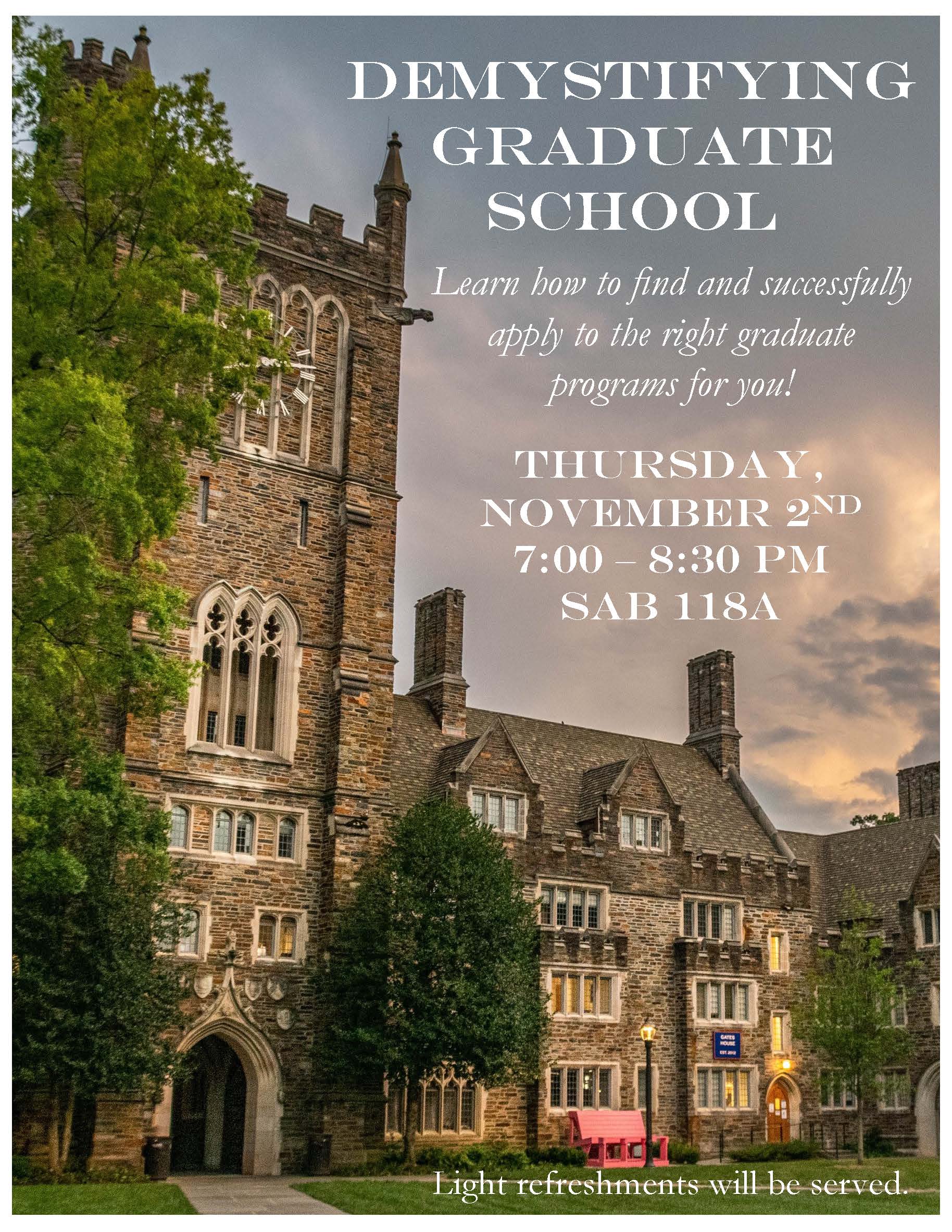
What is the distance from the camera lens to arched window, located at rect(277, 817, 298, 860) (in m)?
29.9

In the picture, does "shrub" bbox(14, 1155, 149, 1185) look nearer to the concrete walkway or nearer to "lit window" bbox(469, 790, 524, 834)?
the concrete walkway

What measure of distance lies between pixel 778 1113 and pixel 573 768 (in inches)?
453

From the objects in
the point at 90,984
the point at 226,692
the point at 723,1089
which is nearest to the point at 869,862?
the point at 723,1089

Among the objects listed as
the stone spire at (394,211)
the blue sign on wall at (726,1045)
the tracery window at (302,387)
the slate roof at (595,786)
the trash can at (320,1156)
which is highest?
the stone spire at (394,211)

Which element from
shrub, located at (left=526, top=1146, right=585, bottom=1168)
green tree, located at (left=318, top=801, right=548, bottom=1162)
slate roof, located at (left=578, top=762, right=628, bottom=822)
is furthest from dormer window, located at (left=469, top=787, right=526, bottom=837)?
shrub, located at (left=526, top=1146, right=585, bottom=1168)

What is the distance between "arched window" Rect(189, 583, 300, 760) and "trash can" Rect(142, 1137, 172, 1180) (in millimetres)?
8133

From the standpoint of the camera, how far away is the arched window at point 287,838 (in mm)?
29922

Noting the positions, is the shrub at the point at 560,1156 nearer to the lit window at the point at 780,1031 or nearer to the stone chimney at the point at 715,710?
the lit window at the point at 780,1031

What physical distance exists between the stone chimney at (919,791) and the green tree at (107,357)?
35032 millimetres

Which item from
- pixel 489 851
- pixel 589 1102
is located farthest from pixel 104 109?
pixel 589 1102

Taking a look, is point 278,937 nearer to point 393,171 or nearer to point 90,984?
point 90,984

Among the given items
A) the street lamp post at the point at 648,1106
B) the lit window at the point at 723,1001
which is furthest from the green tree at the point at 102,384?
the lit window at the point at 723,1001

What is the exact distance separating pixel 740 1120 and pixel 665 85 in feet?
95.4

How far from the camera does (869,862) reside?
4475 cm
